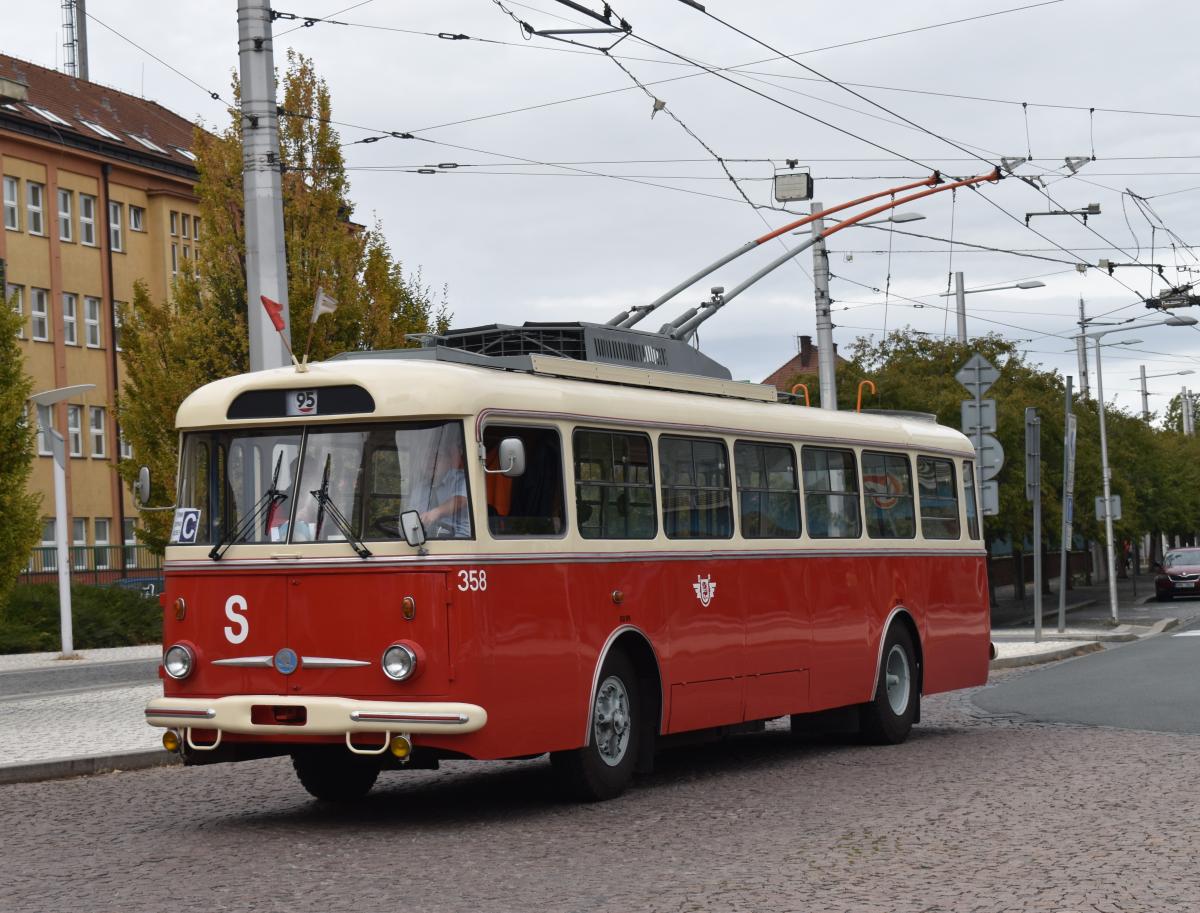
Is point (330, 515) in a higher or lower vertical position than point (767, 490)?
lower

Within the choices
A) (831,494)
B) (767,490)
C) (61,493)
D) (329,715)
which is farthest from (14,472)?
(329,715)

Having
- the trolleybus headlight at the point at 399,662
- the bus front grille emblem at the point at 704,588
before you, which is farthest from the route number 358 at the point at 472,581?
the bus front grille emblem at the point at 704,588

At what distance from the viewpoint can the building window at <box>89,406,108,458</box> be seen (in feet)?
196

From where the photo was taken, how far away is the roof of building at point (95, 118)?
5831cm

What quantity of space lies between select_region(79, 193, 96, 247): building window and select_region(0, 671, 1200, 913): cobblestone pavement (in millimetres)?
47160

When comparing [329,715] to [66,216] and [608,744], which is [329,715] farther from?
[66,216]

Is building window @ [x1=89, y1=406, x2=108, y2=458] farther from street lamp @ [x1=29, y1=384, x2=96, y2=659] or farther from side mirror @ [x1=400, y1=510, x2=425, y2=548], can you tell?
side mirror @ [x1=400, y1=510, x2=425, y2=548]

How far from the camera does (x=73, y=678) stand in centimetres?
2869

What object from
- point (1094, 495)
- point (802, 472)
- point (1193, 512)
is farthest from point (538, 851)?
point (1193, 512)

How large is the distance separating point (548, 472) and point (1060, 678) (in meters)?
14.3

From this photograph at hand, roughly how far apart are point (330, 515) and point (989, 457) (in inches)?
691

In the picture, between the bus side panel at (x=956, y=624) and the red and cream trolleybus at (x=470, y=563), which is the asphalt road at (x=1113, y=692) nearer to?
the bus side panel at (x=956, y=624)

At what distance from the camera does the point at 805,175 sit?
1023 inches

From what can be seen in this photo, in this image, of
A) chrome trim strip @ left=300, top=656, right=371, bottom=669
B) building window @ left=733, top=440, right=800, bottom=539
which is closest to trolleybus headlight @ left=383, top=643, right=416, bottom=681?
chrome trim strip @ left=300, top=656, right=371, bottom=669
